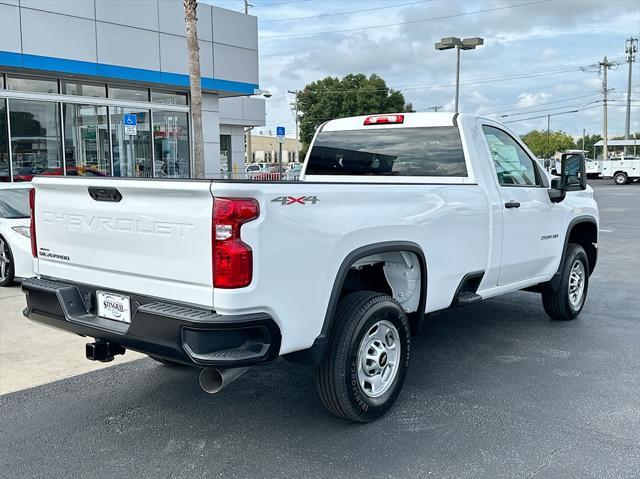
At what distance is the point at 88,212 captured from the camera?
12.6 ft

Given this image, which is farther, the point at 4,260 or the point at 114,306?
the point at 4,260

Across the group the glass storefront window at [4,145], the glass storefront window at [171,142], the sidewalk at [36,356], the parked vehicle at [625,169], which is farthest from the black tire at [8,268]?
the parked vehicle at [625,169]

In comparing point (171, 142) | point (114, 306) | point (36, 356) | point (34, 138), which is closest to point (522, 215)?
point (114, 306)

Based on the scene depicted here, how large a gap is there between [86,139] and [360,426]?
15.6 meters

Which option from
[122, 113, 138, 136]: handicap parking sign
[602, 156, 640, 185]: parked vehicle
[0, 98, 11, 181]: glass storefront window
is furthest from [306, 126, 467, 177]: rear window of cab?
[602, 156, 640, 185]: parked vehicle

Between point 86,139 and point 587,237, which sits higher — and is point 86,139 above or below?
above

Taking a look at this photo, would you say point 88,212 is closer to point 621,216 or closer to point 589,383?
point 589,383

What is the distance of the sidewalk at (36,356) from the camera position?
5.01m

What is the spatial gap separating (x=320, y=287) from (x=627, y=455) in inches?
78.8

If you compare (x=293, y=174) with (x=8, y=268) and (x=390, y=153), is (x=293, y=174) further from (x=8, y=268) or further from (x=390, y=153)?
(x=390, y=153)

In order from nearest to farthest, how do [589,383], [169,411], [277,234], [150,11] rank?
[277,234]
[169,411]
[589,383]
[150,11]

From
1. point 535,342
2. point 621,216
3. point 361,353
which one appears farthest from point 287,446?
point 621,216

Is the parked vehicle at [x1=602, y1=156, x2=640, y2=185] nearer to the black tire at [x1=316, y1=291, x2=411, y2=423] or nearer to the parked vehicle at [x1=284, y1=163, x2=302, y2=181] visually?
the parked vehicle at [x1=284, y1=163, x2=302, y2=181]

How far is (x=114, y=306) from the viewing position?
371 cm
